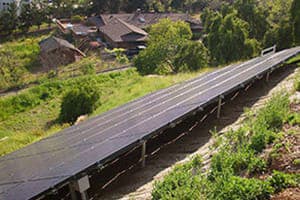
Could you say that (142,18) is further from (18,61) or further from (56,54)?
(18,61)

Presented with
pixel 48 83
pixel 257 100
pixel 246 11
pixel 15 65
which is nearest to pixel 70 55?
pixel 15 65

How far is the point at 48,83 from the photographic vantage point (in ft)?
102

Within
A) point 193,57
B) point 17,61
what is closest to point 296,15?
point 193,57

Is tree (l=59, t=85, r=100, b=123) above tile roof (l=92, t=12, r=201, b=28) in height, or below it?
below

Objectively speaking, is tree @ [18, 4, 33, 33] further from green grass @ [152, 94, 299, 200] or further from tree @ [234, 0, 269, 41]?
green grass @ [152, 94, 299, 200]

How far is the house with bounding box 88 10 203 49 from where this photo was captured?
49562 millimetres

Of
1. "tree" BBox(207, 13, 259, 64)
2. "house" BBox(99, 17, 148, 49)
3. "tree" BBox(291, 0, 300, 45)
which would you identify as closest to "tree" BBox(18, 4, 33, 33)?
"house" BBox(99, 17, 148, 49)

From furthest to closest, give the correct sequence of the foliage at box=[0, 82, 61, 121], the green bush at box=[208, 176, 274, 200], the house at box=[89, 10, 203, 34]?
the house at box=[89, 10, 203, 34], the foliage at box=[0, 82, 61, 121], the green bush at box=[208, 176, 274, 200]

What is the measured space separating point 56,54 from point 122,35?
1188 cm

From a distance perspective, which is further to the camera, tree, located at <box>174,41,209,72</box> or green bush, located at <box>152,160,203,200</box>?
tree, located at <box>174,41,209,72</box>

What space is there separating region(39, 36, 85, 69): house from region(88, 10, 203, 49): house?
659cm

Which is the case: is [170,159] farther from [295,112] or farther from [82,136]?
[295,112]

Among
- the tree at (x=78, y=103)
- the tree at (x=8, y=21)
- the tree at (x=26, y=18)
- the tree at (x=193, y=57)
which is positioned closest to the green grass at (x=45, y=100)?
the tree at (x=78, y=103)

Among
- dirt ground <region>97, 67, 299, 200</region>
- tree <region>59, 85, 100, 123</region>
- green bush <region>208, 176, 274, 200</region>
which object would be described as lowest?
tree <region>59, 85, 100, 123</region>
